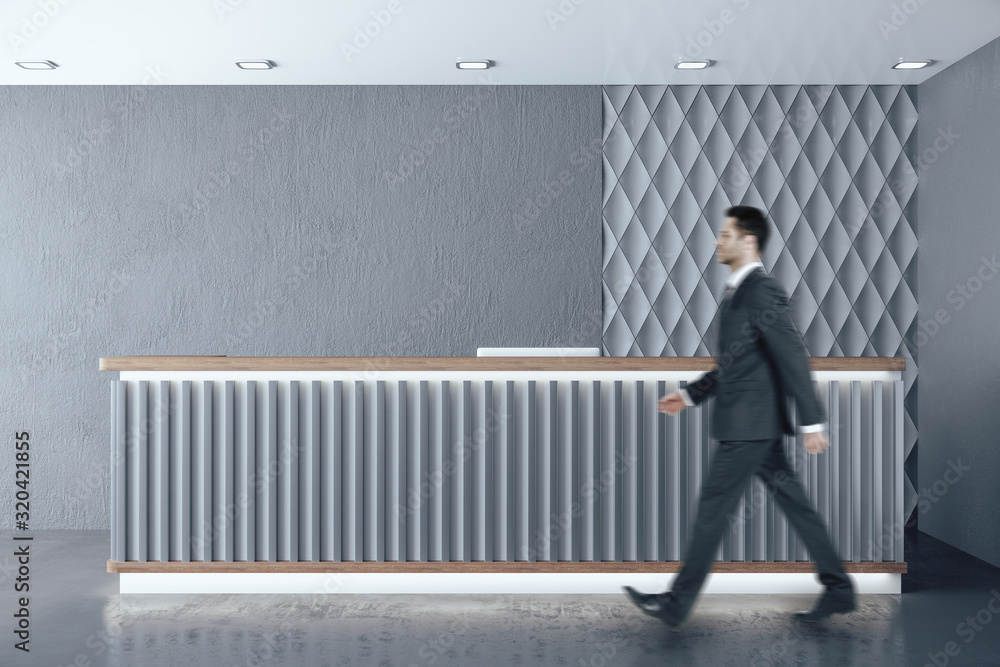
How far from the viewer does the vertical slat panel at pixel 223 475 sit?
2967 mm

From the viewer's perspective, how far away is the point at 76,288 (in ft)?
14.9

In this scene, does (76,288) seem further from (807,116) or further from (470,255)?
(807,116)

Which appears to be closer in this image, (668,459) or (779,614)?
(779,614)

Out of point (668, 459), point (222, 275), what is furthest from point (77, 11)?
point (668, 459)

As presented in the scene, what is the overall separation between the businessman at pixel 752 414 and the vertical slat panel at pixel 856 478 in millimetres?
624

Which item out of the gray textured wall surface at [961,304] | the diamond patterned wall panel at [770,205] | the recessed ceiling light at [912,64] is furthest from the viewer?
the diamond patterned wall panel at [770,205]

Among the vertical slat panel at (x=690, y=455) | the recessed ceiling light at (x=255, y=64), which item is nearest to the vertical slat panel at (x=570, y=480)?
the vertical slat panel at (x=690, y=455)

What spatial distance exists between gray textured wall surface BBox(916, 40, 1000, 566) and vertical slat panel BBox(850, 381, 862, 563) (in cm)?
114

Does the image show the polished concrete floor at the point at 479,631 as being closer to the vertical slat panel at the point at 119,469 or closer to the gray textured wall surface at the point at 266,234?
the vertical slat panel at the point at 119,469

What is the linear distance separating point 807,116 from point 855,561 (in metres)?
2.74

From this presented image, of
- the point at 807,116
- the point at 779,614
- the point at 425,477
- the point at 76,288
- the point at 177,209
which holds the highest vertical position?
the point at 807,116

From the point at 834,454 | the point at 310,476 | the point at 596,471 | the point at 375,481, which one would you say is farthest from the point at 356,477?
the point at 834,454

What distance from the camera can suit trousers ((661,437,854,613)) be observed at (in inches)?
93.7

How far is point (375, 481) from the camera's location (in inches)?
118
